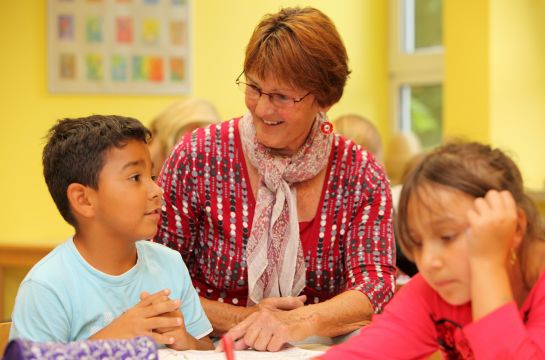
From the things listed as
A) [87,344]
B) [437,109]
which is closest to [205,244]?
[87,344]

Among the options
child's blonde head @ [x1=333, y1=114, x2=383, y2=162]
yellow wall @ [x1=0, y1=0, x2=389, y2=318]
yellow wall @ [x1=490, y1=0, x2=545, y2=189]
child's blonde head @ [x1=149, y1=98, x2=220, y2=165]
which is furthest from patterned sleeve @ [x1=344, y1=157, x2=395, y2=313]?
yellow wall @ [x1=0, y1=0, x2=389, y2=318]

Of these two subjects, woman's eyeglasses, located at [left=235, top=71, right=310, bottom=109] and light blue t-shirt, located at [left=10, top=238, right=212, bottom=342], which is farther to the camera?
woman's eyeglasses, located at [left=235, top=71, right=310, bottom=109]

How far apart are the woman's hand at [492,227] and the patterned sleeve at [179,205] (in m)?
1.20

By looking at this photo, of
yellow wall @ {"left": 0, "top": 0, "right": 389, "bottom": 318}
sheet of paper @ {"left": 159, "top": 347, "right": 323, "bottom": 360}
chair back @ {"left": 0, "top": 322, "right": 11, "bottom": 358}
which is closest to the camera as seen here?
sheet of paper @ {"left": 159, "top": 347, "right": 323, "bottom": 360}

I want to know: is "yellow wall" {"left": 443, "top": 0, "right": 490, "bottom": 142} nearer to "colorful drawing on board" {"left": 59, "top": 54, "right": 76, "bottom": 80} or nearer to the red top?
"colorful drawing on board" {"left": 59, "top": 54, "right": 76, "bottom": 80}

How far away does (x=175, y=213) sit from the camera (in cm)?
243

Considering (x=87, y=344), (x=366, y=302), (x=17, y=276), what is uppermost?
(x=87, y=344)

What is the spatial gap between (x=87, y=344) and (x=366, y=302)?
1144mm

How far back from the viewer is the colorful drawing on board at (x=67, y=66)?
621 centimetres

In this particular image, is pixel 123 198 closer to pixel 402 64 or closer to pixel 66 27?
pixel 66 27

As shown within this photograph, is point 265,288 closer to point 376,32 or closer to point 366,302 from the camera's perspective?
point 366,302

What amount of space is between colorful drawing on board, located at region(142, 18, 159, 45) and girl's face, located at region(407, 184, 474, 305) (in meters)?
5.22

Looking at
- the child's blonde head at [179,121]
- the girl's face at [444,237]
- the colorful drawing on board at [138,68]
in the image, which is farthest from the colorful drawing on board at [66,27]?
the girl's face at [444,237]

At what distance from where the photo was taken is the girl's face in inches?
54.9
